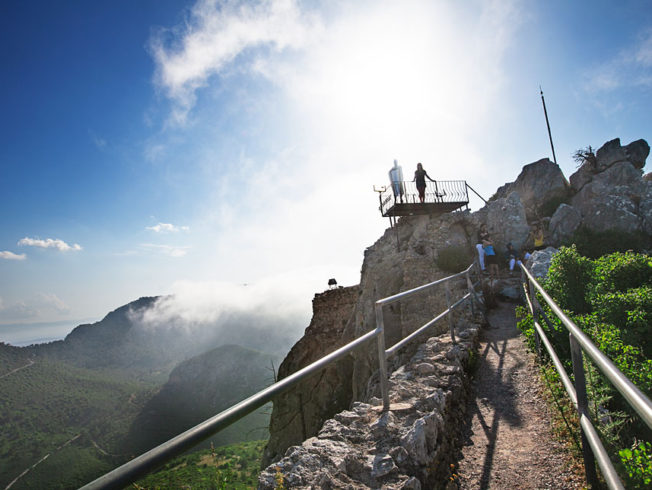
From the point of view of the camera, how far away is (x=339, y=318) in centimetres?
1947

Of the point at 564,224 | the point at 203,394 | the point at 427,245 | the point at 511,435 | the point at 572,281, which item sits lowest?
the point at 203,394

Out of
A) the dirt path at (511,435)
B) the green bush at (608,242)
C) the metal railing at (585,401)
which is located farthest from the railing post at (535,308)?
the green bush at (608,242)

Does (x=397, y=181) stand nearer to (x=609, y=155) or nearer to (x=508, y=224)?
(x=508, y=224)

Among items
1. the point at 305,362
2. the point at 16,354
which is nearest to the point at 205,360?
the point at 16,354

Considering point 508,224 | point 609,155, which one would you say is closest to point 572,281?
point 508,224

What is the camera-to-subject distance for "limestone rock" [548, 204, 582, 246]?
17.4 metres

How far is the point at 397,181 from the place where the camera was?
784 inches

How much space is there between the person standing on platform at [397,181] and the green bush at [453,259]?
4896 millimetres

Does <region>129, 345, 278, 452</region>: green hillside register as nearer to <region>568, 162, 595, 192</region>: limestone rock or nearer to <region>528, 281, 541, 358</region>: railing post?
<region>568, 162, 595, 192</region>: limestone rock

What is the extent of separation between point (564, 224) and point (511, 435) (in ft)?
60.7

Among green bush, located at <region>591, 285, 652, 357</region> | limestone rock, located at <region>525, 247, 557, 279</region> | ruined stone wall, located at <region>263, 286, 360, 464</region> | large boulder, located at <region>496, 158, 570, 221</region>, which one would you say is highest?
large boulder, located at <region>496, 158, 570, 221</region>

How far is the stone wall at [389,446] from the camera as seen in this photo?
227 centimetres

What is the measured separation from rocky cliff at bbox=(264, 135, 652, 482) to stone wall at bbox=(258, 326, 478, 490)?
21.3ft

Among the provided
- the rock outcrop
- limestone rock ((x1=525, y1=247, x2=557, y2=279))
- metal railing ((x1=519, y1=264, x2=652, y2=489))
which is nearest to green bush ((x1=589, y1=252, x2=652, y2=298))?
limestone rock ((x1=525, y1=247, x2=557, y2=279))
